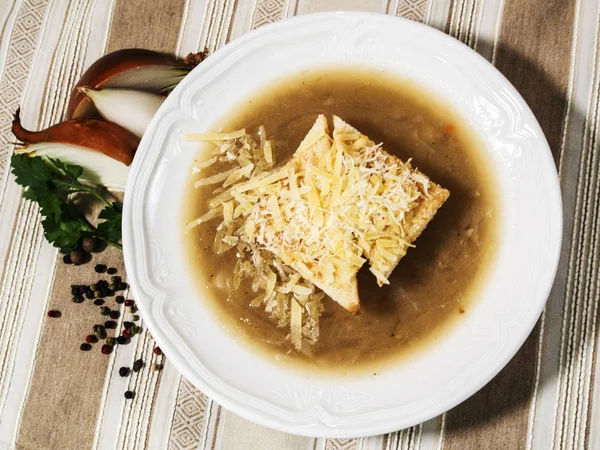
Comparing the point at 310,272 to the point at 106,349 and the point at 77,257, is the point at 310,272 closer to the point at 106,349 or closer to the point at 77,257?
the point at 106,349

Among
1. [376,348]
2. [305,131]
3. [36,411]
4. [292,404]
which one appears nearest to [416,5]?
[305,131]

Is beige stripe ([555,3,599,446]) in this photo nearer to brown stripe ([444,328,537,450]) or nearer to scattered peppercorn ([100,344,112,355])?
brown stripe ([444,328,537,450])

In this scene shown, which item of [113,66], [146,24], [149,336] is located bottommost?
[149,336]

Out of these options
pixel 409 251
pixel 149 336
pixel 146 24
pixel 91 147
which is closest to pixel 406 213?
pixel 409 251

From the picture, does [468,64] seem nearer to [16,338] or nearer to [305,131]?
[305,131]

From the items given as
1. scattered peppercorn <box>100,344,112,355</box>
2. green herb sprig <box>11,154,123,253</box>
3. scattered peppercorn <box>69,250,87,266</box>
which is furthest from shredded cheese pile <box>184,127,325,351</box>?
scattered peppercorn <box>100,344,112,355</box>

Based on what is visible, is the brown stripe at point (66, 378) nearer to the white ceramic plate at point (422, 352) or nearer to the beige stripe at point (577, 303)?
the white ceramic plate at point (422, 352)

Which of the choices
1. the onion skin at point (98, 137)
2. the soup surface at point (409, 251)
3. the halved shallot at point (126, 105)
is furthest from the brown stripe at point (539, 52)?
the onion skin at point (98, 137)
